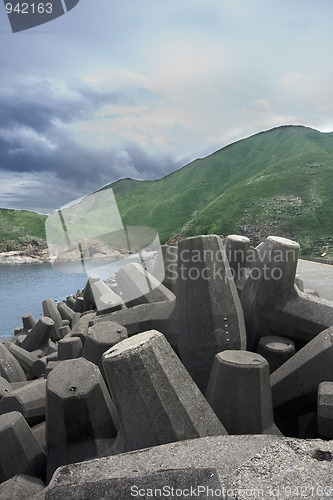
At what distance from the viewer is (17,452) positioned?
2.30m

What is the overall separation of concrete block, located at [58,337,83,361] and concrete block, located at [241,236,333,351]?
1.72 meters

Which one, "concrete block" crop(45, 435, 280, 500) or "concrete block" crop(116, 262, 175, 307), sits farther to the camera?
"concrete block" crop(116, 262, 175, 307)

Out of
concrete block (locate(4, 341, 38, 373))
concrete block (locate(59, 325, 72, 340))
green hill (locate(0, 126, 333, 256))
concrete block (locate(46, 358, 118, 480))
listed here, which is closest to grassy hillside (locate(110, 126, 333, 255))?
green hill (locate(0, 126, 333, 256))

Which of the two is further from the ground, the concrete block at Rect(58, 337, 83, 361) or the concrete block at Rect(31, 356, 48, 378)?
the concrete block at Rect(58, 337, 83, 361)

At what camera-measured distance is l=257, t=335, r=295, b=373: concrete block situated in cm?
291

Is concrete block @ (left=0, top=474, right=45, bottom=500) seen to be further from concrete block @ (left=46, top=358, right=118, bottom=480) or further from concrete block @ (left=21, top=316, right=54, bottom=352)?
concrete block @ (left=21, top=316, right=54, bottom=352)

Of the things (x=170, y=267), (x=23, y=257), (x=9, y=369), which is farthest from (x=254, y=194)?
(x=9, y=369)

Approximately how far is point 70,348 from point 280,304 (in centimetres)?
213

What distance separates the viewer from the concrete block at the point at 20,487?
198 cm

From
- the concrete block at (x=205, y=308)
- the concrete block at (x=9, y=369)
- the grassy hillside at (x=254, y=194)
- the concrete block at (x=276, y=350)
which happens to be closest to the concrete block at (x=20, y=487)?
the concrete block at (x=205, y=308)

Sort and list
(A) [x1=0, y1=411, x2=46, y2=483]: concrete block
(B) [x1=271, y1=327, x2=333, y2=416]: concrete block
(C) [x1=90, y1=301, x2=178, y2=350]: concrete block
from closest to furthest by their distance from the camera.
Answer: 1. (A) [x1=0, y1=411, x2=46, y2=483]: concrete block
2. (B) [x1=271, y1=327, x2=333, y2=416]: concrete block
3. (C) [x1=90, y1=301, x2=178, y2=350]: concrete block

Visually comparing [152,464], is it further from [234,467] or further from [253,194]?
[253,194]

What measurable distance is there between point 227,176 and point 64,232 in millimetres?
114460

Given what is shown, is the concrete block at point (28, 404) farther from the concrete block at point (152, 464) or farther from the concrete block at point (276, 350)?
the concrete block at point (276, 350)
